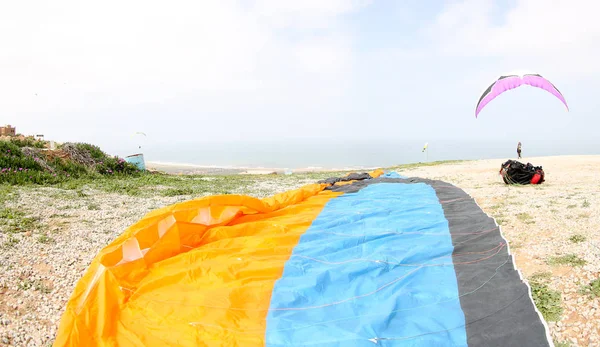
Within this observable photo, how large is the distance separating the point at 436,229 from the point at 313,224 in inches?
67.2

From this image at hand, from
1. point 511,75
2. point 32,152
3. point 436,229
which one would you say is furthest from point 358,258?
point 32,152

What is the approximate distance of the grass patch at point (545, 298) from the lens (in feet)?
9.49

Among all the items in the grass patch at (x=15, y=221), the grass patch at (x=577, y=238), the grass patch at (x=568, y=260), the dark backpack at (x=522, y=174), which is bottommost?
the grass patch at (x=568, y=260)

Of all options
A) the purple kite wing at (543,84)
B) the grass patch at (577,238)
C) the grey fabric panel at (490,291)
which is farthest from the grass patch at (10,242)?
the purple kite wing at (543,84)

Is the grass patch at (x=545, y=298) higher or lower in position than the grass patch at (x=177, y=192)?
lower

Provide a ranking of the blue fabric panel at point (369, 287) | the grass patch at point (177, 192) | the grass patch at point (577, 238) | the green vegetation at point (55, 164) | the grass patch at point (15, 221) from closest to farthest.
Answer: the blue fabric panel at point (369, 287) < the grass patch at point (577, 238) < the grass patch at point (15, 221) < the grass patch at point (177, 192) < the green vegetation at point (55, 164)

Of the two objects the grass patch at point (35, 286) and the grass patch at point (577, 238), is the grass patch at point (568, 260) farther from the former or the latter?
the grass patch at point (35, 286)

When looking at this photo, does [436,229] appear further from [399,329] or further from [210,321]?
[210,321]

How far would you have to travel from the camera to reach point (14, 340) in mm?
2926

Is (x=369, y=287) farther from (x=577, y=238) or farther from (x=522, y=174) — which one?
(x=522, y=174)

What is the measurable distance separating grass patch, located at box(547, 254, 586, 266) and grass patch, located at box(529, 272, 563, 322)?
0.36m

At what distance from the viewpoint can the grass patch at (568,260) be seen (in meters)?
3.69

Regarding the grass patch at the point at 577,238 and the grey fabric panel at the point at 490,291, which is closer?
the grey fabric panel at the point at 490,291

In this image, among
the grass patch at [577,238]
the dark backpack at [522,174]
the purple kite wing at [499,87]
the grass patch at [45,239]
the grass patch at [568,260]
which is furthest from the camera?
the purple kite wing at [499,87]
